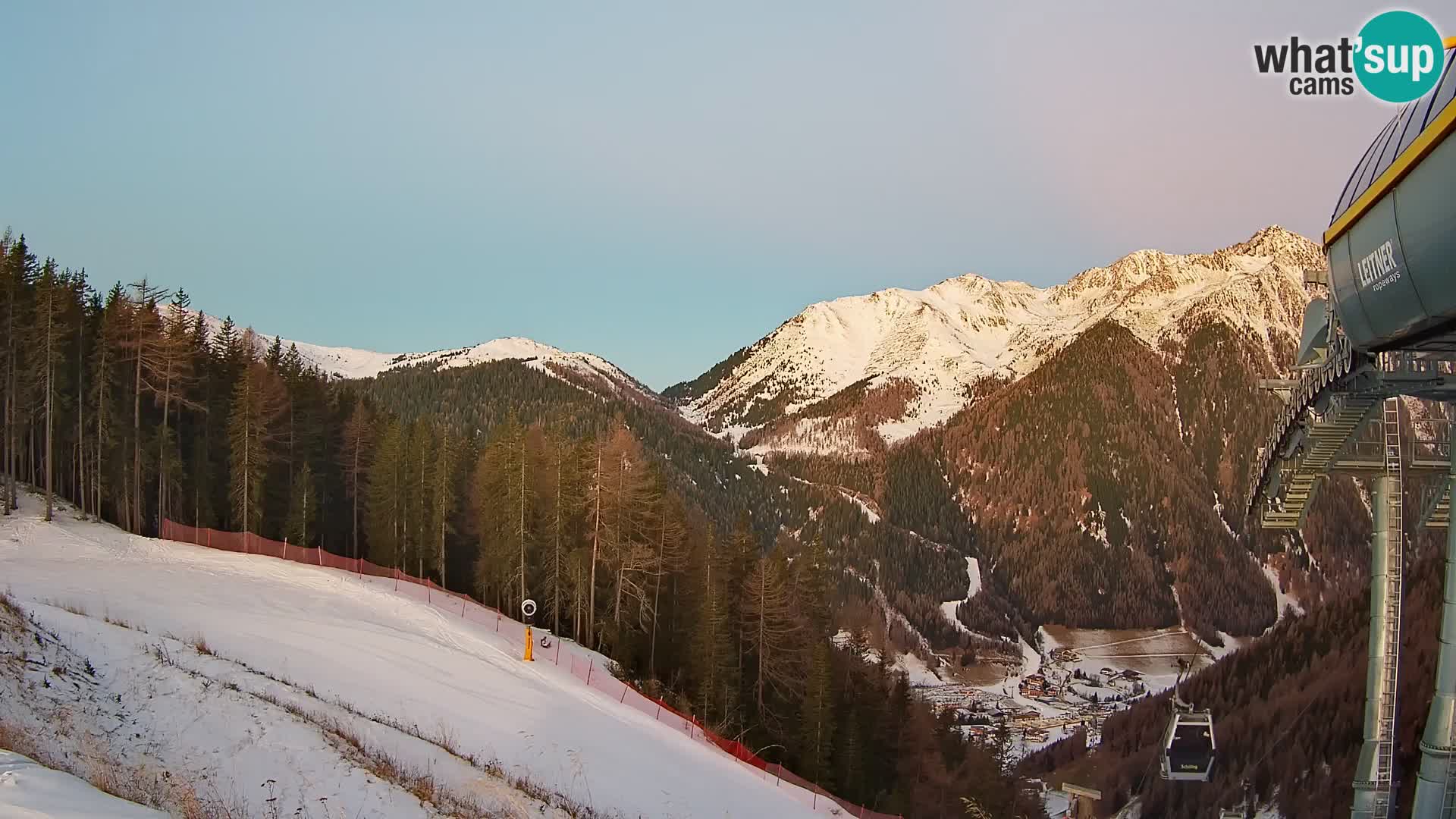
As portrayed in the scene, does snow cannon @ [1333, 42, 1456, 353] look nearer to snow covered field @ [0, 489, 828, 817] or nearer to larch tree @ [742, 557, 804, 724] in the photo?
snow covered field @ [0, 489, 828, 817]

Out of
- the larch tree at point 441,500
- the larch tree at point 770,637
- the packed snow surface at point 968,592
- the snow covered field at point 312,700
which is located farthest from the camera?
→ the packed snow surface at point 968,592

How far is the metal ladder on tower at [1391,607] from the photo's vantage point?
666 inches

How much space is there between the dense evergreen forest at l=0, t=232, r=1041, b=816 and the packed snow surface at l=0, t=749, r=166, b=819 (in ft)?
82.6

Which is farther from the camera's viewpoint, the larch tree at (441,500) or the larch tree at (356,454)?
the larch tree at (356,454)

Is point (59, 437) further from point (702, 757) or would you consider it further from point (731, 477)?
point (731, 477)

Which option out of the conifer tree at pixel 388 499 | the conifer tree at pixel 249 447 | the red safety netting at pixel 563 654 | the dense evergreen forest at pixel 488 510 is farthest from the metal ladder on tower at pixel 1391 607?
the conifer tree at pixel 388 499

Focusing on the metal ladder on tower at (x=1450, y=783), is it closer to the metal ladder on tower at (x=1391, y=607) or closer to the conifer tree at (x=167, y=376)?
the metal ladder on tower at (x=1391, y=607)

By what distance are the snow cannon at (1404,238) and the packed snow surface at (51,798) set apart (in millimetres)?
13046

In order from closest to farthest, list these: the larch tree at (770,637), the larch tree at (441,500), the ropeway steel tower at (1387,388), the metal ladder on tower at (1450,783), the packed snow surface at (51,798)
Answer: the packed snow surface at (51,798) < the ropeway steel tower at (1387,388) < the metal ladder on tower at (1450,783) < the larch tree at (770,637) < the larch tree at (441,500)

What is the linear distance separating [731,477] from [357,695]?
16695 centimetres

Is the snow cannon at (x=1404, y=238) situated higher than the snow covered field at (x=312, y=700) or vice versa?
the snow cannon at (x=1404, y=238)

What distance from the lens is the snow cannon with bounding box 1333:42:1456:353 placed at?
8359 millimetres

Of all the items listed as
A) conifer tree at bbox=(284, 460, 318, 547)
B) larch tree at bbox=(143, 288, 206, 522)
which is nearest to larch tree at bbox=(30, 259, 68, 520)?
larch tree at bbox=(143, 288, 206, 522)

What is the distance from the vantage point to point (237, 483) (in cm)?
4116
